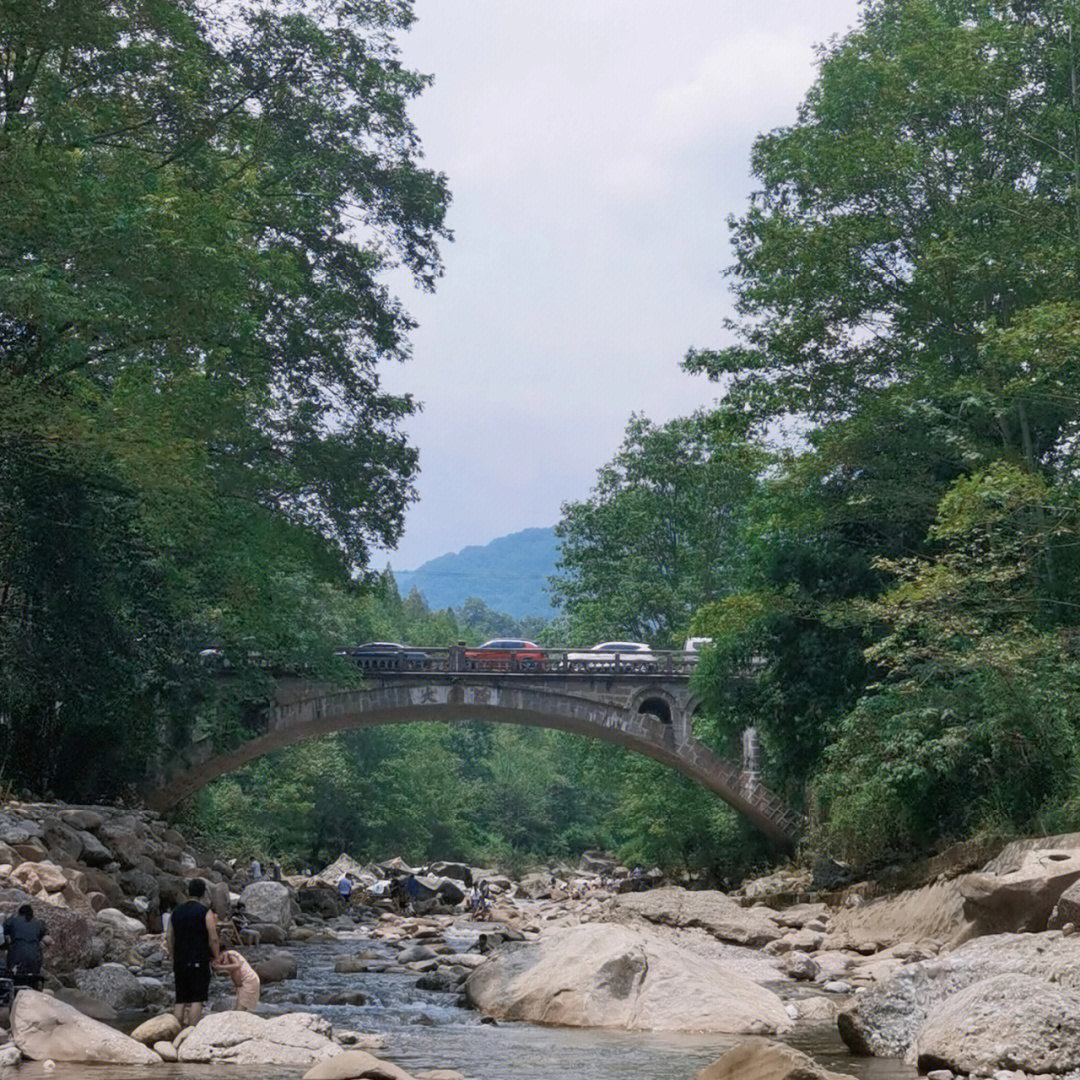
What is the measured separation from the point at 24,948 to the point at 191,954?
78.2 inches

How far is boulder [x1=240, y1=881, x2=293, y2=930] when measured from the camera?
964 inches

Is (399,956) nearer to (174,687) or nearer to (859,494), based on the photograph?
(174,687)

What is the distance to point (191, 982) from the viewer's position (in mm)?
12047

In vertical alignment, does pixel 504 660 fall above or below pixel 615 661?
above

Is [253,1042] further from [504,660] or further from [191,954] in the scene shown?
[504,660]

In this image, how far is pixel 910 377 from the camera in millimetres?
25969

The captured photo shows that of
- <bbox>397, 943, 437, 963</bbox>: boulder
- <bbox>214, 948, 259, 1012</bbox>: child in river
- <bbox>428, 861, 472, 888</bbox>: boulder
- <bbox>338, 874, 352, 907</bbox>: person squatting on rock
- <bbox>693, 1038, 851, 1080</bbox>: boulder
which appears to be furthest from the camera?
<bbox>428, 861, 472, 888</bbox>: boulder

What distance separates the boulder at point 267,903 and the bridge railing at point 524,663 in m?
15.4

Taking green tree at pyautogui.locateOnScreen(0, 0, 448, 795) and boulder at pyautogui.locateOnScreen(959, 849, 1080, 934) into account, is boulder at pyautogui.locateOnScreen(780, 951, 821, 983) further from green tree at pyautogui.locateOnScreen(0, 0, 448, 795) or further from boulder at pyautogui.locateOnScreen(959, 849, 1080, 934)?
green tree at pyautogui.locateOnScreen(0, 0, 448, 795)

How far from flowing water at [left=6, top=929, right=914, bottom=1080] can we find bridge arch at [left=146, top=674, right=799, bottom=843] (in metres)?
23.6

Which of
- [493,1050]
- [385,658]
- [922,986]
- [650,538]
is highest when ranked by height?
[650,538]

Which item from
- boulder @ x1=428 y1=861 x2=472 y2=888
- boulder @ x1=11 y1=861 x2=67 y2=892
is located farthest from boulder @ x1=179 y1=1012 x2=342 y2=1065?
boulder @ x1=428 y1=861 x2=472 y2=888

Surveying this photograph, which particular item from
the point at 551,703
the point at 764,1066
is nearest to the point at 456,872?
the point at 551,703

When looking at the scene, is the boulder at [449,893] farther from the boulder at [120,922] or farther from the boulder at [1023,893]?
the boulder at [1023,893]
